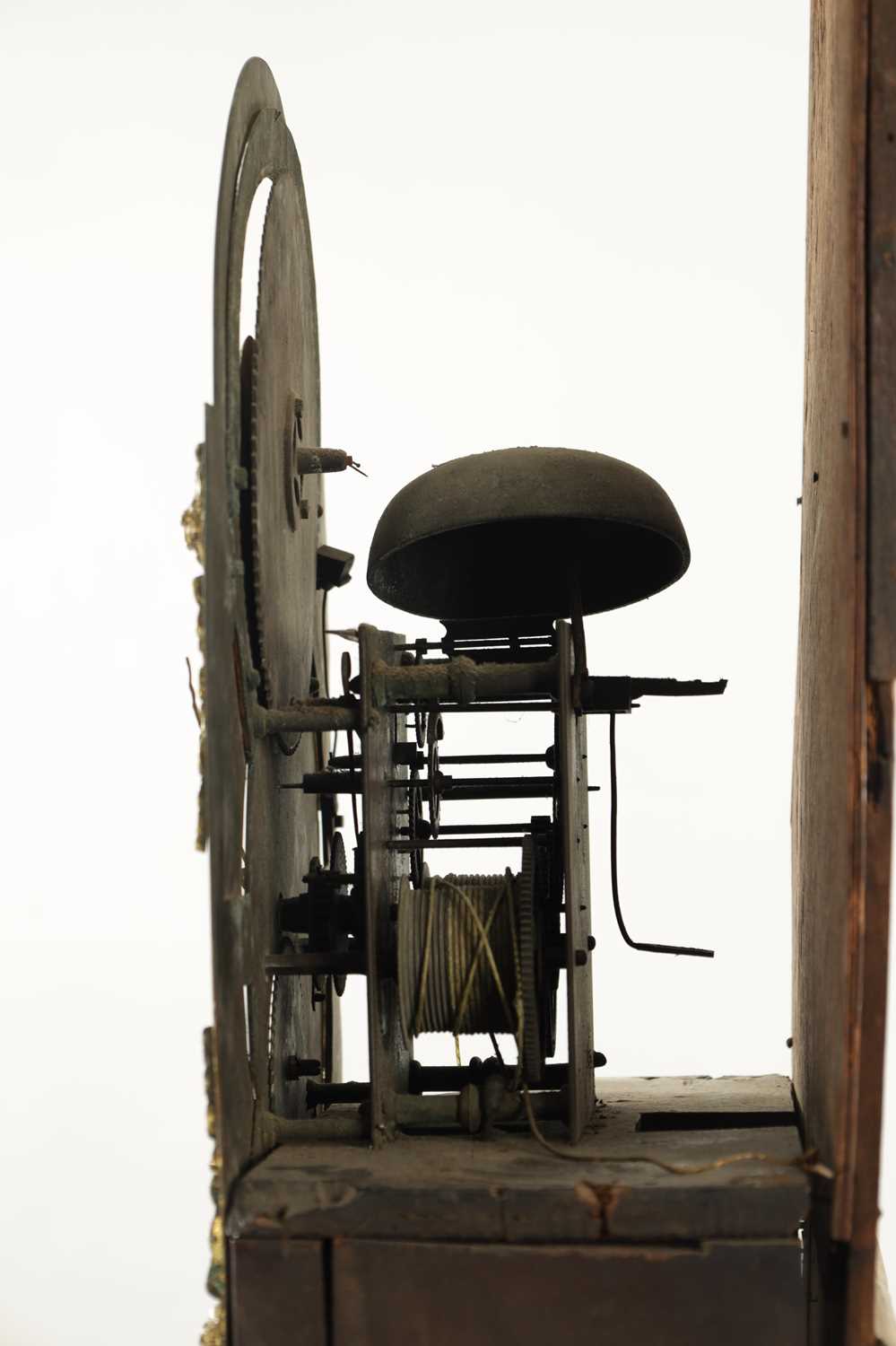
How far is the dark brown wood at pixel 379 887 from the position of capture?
2725 millimetres

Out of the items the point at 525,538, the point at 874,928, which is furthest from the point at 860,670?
the point at 525,538

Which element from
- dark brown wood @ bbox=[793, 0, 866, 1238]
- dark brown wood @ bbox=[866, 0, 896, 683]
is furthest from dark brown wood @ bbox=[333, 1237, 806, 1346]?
dark brown wood @ bbox=[866, 0, 896, 683]

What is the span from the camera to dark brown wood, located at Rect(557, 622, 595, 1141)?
2.74m

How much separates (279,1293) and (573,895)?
2.65ft

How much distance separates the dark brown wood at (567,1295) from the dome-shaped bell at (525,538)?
4.43ft

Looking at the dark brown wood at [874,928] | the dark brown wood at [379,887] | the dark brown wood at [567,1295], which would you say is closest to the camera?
the dark brown wood at [874,928]

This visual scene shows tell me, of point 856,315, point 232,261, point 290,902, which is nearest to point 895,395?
point 856,315

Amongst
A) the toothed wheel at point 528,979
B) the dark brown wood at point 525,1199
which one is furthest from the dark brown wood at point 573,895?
the dark brown wood at point 525,1199

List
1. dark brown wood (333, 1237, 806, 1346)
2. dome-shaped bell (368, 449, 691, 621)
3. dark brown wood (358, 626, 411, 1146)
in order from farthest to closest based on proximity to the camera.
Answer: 1. dome-shaped bell (368, 449, 691, 621)
2. dark brown wood (358, 626, 411, 1146)
3. dark brown wood (333, 1237, 806, 1346)

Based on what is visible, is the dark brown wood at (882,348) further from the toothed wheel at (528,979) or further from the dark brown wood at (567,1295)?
the dark brown wood at (567,1295)

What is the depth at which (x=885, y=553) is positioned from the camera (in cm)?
228

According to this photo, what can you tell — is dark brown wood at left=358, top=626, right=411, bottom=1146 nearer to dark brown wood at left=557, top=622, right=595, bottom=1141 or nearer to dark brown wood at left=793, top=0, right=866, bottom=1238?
dark brown wood at left=557, top=622, right=595, bottom=1141

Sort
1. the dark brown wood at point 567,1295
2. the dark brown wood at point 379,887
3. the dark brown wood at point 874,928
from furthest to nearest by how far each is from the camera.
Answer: the dark brown wood at point 379,887 < the dark brown wood at point 567,1295 < the dark brown wood at point 874,928

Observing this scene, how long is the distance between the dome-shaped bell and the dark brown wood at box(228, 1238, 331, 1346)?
54.0 inches
